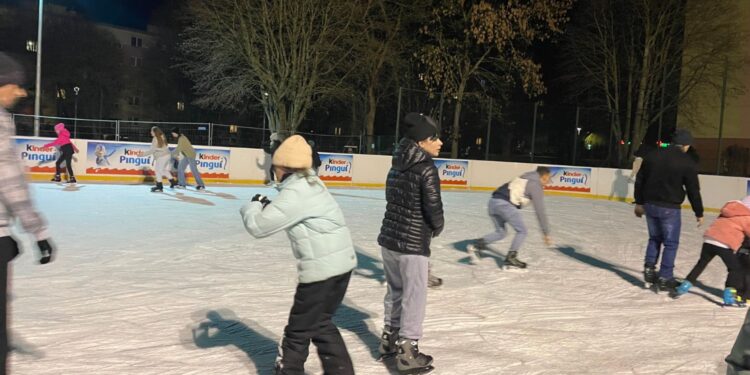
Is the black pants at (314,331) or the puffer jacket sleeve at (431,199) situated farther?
the puffer jacket sleeve at (431,199)

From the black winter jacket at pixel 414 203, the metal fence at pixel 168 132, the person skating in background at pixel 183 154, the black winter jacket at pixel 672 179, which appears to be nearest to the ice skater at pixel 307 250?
the black winter jacket at pixel 414 203

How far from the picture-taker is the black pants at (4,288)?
2682 mm

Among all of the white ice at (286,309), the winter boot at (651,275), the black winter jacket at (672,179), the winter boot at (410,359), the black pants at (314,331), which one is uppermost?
the black winter jacket at (672,179)

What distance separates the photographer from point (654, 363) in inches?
169

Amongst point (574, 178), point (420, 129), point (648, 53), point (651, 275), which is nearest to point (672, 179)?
point (651, 275)

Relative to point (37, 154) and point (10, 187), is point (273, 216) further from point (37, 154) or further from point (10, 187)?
point (37, 154)

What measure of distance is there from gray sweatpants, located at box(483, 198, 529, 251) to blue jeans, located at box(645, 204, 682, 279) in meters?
1.37

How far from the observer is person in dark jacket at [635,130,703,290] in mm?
6152

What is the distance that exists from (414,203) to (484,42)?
Answer: 2300 centimetres

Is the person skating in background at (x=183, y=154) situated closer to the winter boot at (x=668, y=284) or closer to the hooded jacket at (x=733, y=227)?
the winter boot at (x=668, y=284)

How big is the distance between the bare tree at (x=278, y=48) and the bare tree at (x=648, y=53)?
37.4ft

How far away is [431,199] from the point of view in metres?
3.79

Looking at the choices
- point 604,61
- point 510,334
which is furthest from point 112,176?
point 604,61

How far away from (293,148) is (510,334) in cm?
259
